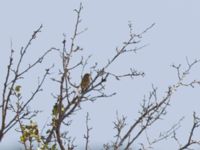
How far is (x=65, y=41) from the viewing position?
6855 millimetres

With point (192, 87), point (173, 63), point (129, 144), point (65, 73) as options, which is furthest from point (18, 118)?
point (173, 63)

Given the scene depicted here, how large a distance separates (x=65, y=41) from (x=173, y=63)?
2384mm

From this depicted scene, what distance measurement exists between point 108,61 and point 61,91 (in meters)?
1.06

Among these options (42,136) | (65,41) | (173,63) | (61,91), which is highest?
(173,63)

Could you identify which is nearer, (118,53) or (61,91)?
(61,91)

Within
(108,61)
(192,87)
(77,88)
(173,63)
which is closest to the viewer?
(77,88)

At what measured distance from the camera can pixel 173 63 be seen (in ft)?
29.1

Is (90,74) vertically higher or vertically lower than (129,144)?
higher

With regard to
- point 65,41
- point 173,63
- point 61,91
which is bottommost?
point 61,91

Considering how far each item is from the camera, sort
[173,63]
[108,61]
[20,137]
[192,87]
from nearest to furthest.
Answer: [20,137], [108,61], [192,87], [173,63]

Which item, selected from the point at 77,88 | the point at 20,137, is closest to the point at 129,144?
the point at 77,88

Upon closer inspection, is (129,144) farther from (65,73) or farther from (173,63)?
(173,63)

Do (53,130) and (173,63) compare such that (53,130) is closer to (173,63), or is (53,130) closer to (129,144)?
(129,144)

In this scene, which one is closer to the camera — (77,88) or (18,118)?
(18,118)
